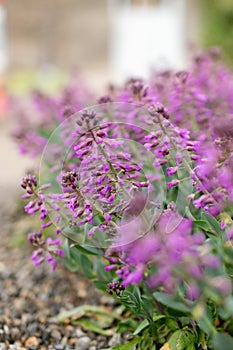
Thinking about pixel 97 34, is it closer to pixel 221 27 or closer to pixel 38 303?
pixel 221 27

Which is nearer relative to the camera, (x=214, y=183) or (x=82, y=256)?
(x=214, y=183)

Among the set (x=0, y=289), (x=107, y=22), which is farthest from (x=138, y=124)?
(x=107, y=22)

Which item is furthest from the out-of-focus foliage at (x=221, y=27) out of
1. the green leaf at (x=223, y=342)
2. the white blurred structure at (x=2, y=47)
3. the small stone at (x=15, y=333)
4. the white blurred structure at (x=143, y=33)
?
the green leaf at (x=223, y=342)

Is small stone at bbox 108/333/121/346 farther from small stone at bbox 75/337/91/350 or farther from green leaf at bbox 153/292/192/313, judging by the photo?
green leaf at bbox 153/292/192/313

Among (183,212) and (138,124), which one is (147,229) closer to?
(183,212)

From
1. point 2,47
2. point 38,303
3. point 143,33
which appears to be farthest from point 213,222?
point 143,33

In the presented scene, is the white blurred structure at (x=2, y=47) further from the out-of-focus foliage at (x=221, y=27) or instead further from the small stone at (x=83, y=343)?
the small stone at (x=83, y=343)
